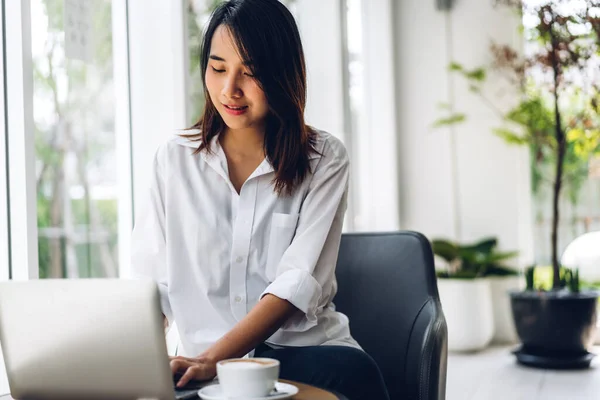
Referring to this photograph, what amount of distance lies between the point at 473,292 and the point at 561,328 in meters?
0.70

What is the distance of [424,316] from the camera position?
5.54 ft

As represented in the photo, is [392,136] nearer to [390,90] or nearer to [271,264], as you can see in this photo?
[390,90]

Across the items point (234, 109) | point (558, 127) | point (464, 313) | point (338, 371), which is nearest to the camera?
point (338, 371)

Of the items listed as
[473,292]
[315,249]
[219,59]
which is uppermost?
[219,59]

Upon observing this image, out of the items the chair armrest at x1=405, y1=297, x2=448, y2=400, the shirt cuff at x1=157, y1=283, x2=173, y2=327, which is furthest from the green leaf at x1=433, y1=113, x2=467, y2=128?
the shirt cuff at x1=157, y1=283, x2=173, y2=327

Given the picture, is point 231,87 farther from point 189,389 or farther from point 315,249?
point 189,389

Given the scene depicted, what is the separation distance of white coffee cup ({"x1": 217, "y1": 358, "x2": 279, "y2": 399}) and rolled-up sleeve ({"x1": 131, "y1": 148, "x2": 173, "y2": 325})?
1.98 ft

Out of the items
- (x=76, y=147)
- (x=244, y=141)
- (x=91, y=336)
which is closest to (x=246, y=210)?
(x=244, y=141)

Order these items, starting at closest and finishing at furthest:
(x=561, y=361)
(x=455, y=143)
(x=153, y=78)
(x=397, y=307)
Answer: (x=397, y=307) < (x=153, y=78) < (x=561, y=361) < (x=455, y=143)

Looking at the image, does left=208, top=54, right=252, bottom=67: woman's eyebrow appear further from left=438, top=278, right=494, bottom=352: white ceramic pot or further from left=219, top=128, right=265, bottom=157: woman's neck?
left=438, top=278, right=494, bottom=352: white ceramic pot

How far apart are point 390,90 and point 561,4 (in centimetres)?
127

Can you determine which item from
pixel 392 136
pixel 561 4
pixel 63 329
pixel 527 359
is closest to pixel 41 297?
pixel 63 329

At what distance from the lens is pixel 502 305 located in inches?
193

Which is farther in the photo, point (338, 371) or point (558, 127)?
point (558, 127)
